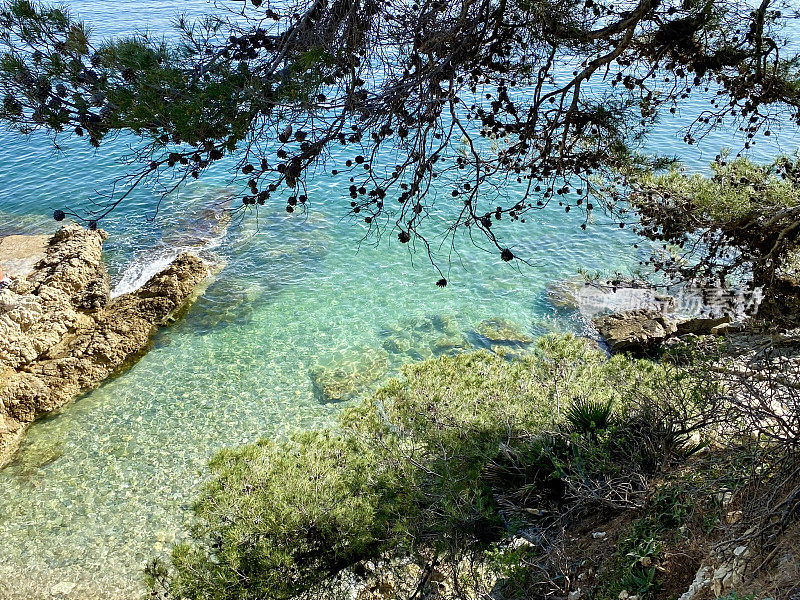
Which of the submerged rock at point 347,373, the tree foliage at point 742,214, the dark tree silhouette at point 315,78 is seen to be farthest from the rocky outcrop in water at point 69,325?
the tree foliage at point 742,214

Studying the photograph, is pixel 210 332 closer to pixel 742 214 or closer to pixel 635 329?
pixel 635 329

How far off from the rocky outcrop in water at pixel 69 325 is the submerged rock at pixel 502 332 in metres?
6.41

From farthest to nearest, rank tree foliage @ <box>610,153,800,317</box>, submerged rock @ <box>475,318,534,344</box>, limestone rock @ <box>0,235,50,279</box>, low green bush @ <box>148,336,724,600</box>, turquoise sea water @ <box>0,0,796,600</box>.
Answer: limestone rock @ <box>0,235,50,279</box>
submerged rock @ <box>475,318,534,344</box>
turquoise sea water @ <box>0,0,796,600</box>
tree foliage @ <box>610,153,800,317</box>
low green bush @ <box>148,336,724,600</box>

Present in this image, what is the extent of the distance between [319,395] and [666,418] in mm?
6089

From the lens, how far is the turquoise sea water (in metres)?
8.11

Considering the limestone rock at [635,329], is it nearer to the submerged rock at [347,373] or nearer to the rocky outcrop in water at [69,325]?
the submerged rock at [347,373]

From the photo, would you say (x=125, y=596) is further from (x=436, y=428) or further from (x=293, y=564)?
(x=436, y=428)

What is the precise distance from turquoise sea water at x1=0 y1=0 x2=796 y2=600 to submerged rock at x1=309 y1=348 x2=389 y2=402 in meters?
0.07

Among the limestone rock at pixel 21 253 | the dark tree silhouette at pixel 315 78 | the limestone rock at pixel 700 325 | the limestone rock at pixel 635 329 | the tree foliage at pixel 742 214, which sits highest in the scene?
the dark tree silhouette at pixel 315 78

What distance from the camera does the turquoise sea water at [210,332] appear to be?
26.6 ft

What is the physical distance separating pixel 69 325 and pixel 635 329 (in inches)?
436

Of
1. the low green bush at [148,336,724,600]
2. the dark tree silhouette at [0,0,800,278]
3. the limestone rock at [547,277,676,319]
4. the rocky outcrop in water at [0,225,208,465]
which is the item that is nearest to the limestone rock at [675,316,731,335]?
the limestone rock at [547,277,676,319]

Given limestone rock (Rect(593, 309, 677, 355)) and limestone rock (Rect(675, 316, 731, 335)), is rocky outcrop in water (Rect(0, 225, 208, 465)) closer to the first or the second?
limestone rock (Rect(593, 309, 677, 355))

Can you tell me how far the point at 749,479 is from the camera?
14.2 ft
